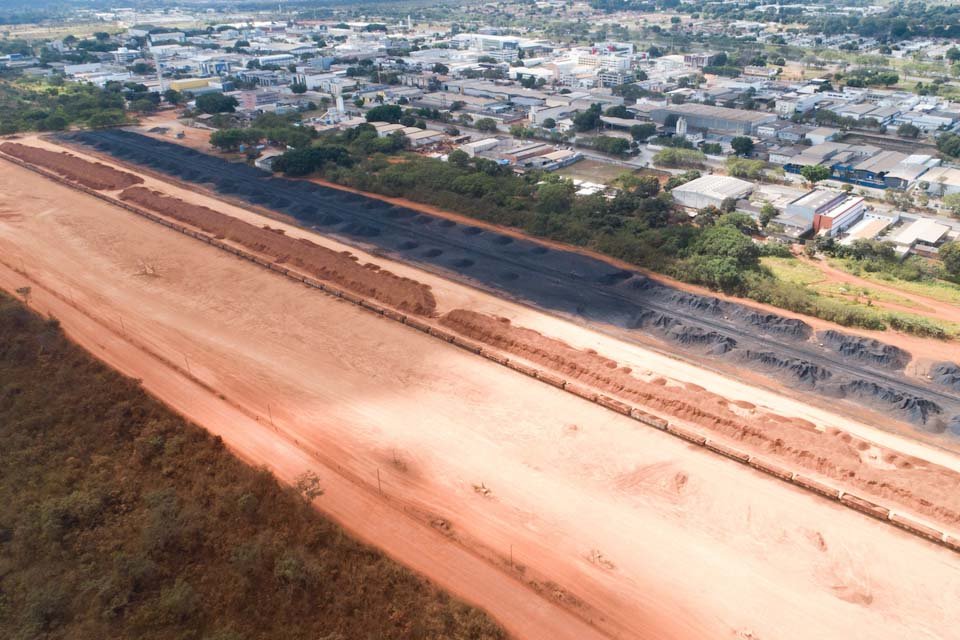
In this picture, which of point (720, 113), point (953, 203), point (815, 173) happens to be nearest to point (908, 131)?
point (720, 113)

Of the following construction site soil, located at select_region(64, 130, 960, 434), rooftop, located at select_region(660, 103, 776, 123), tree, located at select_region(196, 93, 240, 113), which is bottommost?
tree, located at select_region(196, 93, 240, 113)

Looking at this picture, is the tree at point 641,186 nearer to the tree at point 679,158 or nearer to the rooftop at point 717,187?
the rooftop at point 717,187

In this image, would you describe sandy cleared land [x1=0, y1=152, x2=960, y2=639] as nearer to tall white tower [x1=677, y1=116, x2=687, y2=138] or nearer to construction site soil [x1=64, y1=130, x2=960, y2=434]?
construction site soil [x1=64, y1=130, x2=960, y2=434]

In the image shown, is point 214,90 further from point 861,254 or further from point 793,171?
point 861,254

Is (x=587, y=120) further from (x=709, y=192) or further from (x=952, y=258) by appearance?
(x=952, y=258)

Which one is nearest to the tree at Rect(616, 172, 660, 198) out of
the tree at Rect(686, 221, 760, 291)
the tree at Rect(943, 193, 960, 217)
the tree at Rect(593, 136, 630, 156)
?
the tree at Rect(686, 221, 760, 291)

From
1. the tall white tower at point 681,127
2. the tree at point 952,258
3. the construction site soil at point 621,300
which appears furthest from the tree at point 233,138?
the tree at point 952,258
